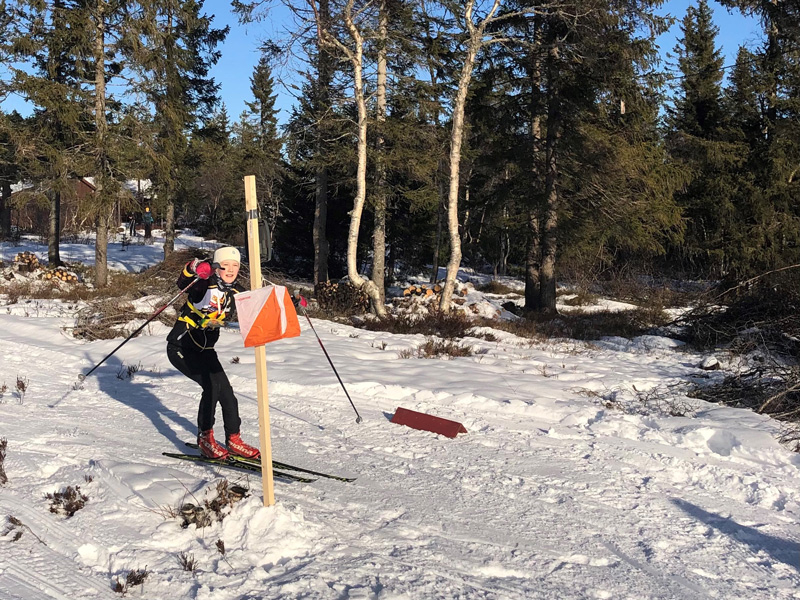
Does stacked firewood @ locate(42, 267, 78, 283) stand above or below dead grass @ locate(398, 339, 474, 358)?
above

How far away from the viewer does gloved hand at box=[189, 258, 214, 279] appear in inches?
208

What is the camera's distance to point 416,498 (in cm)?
467

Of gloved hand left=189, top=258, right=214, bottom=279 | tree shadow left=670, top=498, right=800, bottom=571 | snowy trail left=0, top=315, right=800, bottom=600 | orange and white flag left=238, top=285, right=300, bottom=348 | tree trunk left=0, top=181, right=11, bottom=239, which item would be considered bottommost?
tree shadow left=670, top=498, right=800, bottom=571

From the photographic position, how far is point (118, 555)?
3.61 m

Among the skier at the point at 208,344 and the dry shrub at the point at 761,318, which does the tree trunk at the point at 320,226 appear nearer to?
the dry shrub at the point at 761,318

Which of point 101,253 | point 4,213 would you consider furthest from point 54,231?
point 4,213

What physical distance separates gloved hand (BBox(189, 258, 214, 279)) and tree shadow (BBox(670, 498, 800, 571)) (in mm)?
4222

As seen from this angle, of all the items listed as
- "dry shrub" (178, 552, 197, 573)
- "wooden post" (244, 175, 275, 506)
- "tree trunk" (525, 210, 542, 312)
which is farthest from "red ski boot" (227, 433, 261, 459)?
"tree trunk" (525, 210, 542, 312)

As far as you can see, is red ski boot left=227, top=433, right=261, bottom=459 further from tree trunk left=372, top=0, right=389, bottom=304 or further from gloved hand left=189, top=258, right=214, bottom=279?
tree trunk left=372, top=0, right=389, bottom=304

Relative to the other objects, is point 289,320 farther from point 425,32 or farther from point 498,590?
point 425,32

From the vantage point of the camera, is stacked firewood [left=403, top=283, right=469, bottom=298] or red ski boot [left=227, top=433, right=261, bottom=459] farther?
stacked firewood [left=403, top=283, right=469, bottom=298]

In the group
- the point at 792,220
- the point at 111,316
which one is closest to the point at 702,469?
the point at 111,316

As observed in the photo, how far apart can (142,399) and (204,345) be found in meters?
2.67

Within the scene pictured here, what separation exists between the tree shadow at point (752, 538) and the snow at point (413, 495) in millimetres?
17
